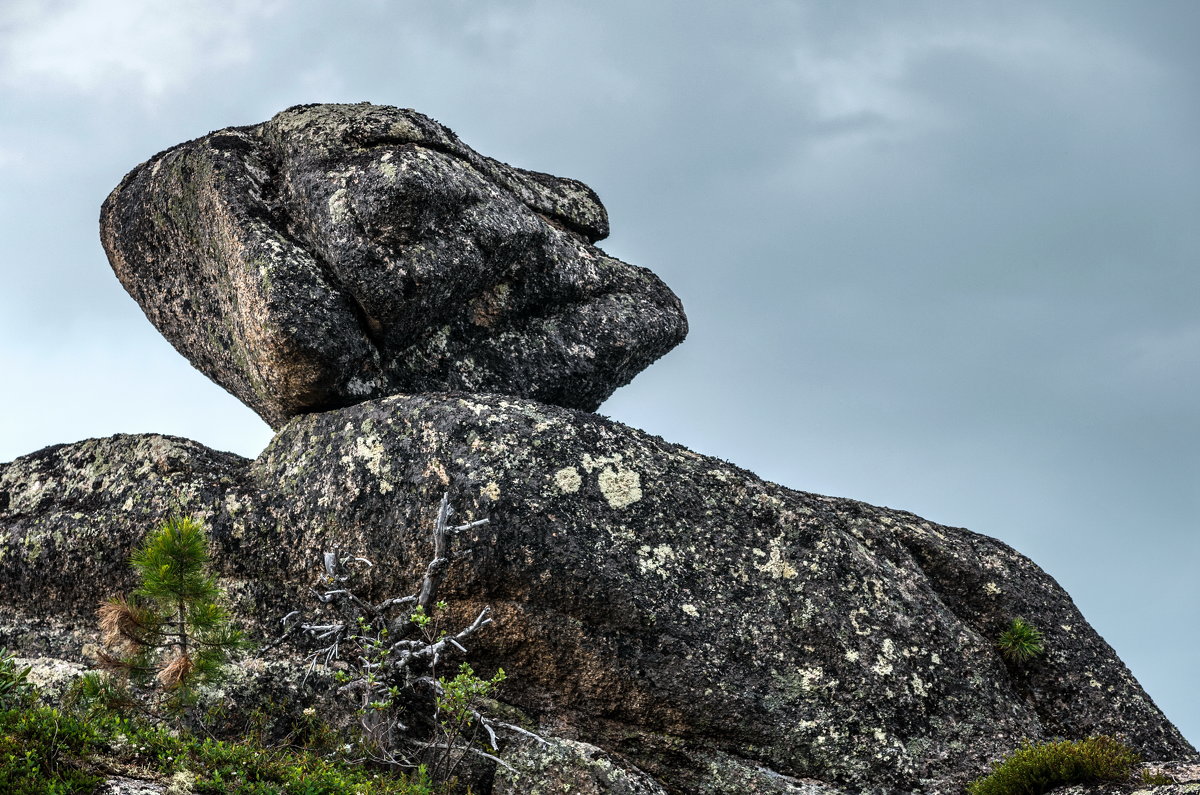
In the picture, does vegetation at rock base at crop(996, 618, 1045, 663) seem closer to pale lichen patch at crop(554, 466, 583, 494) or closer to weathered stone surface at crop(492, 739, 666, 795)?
weathered stone surface at crop(492, 739, 666, 795)

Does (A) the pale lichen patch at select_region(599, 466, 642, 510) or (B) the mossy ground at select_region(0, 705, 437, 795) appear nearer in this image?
(B) the mossy ground at select_region(0, 705, 437, 795)

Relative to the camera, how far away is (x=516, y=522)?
14305 mm

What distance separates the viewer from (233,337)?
59.0ft

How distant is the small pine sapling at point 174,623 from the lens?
12.4 meters

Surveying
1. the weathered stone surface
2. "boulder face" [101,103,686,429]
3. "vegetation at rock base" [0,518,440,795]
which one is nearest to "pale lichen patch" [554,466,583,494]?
the weathered stone surface

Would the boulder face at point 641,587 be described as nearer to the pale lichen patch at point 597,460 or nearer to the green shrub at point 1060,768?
the pale lichen patch at point 597,460

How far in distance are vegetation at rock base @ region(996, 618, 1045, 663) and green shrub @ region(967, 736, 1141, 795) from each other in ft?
10.0

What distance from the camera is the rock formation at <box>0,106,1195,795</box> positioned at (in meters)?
14.2

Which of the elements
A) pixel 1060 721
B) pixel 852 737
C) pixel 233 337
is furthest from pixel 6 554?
pixel 1060 721

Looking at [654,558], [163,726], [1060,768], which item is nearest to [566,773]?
[654,558]

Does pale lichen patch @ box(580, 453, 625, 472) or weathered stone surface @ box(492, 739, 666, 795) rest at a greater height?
pale lichen patch @ box(580, 453, 625, 472)

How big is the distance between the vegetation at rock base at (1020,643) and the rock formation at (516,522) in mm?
108

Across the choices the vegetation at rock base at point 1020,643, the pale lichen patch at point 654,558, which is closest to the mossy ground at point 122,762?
the pale lichen patch at point 654,558

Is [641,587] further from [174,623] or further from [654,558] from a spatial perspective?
[174,623]
